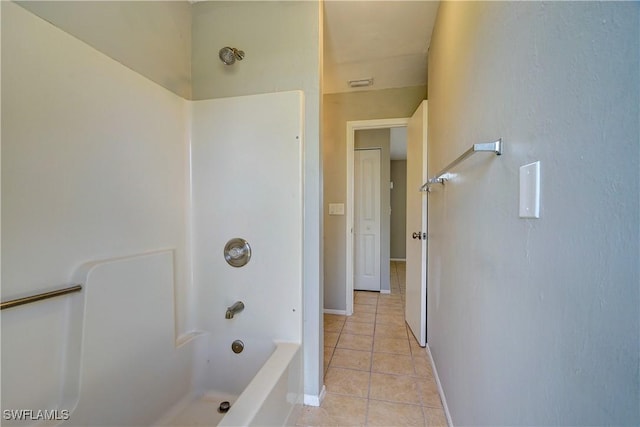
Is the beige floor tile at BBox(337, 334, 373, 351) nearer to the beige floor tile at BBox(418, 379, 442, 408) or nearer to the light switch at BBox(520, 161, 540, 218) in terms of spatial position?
the beige floor tile at BBox(418, 379, 442, 408)

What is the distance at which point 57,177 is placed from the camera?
1.02m

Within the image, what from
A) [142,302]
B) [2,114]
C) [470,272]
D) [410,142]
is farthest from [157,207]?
[410,142]

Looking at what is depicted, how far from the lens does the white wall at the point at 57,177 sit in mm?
893

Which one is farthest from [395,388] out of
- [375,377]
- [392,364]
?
[392,364]

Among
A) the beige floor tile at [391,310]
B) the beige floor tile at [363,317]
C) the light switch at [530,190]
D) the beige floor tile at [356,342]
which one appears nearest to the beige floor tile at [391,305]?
the beige floor tile at [391,310]

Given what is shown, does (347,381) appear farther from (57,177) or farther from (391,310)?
(57,177)

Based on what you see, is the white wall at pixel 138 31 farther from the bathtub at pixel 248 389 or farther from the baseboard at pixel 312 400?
the baseboard at pixel 312 400

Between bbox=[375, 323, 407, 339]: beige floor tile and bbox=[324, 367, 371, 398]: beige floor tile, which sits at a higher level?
bbox=[324, 367, 371, 398]: beige floor tile

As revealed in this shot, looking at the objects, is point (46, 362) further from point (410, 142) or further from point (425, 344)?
point (410, 142)

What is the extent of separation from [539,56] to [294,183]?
1.16 meters

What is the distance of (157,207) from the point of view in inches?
57.8

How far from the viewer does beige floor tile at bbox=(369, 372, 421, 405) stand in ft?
5.38

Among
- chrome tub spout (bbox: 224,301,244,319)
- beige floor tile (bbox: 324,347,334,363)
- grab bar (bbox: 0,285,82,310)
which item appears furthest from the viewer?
beige floor tile (bbox: 324,347,334,363)

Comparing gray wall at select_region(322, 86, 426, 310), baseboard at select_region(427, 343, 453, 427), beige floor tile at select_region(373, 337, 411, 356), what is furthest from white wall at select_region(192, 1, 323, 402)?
gray wall at select_region(322, 86, 426, 310)
